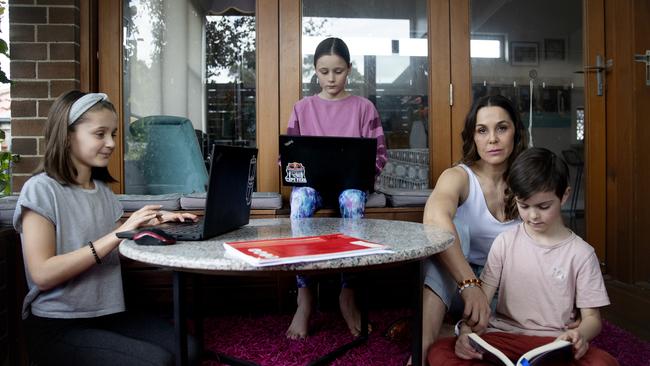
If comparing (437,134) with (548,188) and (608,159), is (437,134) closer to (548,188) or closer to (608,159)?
(608,159)

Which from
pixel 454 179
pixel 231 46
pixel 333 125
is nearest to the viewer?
pixel 454 179

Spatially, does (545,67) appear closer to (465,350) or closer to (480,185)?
(480,185)

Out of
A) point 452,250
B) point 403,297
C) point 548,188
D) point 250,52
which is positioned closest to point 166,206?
point 250,52

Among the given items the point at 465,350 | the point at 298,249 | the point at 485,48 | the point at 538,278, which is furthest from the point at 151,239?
the point at 485,48

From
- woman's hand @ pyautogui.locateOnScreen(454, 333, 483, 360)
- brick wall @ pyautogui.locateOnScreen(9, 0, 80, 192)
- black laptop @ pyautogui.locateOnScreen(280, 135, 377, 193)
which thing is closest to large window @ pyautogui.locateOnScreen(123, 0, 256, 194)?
brick wall @ pyautogui.locateOnScreen(9, 0, 80, 192)

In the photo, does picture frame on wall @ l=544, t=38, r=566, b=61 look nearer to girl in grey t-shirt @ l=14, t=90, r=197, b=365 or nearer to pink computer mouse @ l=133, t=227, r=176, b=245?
girl in grey t-shirt @ l=14, t=90, r=197, b=365

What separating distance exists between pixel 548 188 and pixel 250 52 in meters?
2.06

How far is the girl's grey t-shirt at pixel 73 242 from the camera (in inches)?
49.4

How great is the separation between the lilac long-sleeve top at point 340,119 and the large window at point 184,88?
0.55 metres

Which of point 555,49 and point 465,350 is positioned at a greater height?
point 555,49

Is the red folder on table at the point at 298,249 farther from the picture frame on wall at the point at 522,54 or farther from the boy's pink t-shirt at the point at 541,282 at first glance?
the picture frame on wall at the point at 522,54

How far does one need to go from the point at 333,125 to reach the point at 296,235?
1.29m

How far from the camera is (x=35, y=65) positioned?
102 inches

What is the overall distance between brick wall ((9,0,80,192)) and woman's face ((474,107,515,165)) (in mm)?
2181
